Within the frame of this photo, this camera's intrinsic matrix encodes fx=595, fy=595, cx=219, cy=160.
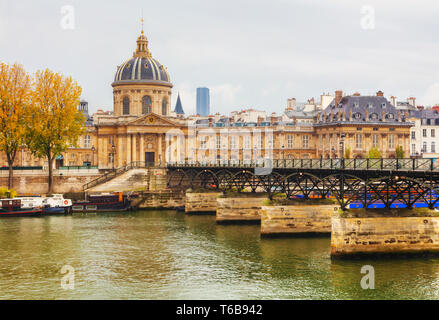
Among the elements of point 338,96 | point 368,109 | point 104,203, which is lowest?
point 104,203

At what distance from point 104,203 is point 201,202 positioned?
43.7ft

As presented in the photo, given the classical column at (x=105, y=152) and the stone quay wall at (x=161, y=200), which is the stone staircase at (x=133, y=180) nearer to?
the stone quay wall at (x=161, y=200)

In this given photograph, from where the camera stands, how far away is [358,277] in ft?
120

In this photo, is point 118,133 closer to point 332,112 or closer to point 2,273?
point 332,112

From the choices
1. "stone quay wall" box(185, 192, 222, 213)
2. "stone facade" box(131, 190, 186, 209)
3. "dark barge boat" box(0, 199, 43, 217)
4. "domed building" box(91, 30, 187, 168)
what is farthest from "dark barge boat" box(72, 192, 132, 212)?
"domed building" box(91, 30, 187, 168)

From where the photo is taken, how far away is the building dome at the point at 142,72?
11625 cm

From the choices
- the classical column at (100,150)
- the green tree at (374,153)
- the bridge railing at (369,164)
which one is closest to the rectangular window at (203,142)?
the classical column at (100,150)

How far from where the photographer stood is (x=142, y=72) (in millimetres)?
116250

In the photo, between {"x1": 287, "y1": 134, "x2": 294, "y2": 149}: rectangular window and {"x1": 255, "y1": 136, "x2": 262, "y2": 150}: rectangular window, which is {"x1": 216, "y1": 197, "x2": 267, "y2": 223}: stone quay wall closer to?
{"x1": 255, "y1": 136, "x2": 262, "y2": 150}: rectangular window

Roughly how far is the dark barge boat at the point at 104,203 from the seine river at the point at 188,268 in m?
18.6

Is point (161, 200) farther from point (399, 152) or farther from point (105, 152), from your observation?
point (399, 152)

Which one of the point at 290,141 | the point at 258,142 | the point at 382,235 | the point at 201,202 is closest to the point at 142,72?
the point at 258,142

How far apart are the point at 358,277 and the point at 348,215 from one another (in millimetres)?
5367

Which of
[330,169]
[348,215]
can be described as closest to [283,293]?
[348,215]
